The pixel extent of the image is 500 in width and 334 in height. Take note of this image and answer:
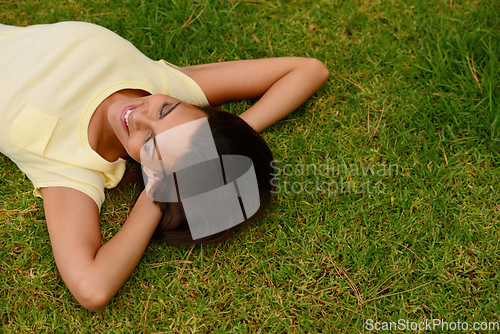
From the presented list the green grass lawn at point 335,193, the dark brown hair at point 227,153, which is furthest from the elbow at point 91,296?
the dark brown hair at point 227,153

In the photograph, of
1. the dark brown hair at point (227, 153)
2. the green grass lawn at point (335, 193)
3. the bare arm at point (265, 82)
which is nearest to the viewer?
the dark brown hair at point (227, 153)

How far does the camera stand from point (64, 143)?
2066 mm

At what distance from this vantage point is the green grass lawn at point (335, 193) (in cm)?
209

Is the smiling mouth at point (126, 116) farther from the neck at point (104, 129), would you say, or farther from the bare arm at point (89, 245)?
the bare arm at point (89, 245)

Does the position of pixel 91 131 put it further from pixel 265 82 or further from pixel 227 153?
pixel 265 82

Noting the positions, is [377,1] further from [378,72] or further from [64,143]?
[64,143]

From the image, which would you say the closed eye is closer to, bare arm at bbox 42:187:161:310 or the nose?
the nose

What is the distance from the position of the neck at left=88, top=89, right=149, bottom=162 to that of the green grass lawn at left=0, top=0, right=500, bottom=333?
0.27 m

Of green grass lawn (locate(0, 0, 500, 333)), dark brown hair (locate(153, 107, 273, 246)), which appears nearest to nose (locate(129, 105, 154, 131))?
dark brown hair (locate(153, 107, 273, 246))

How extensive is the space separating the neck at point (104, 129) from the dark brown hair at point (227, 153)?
15.0 inches

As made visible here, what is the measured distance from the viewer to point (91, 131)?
2096mm

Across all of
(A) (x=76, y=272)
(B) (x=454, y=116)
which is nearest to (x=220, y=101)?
(A) (x=76, y=272)

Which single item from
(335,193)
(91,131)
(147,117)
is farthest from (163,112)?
(335,193)

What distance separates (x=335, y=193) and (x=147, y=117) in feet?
3.36
